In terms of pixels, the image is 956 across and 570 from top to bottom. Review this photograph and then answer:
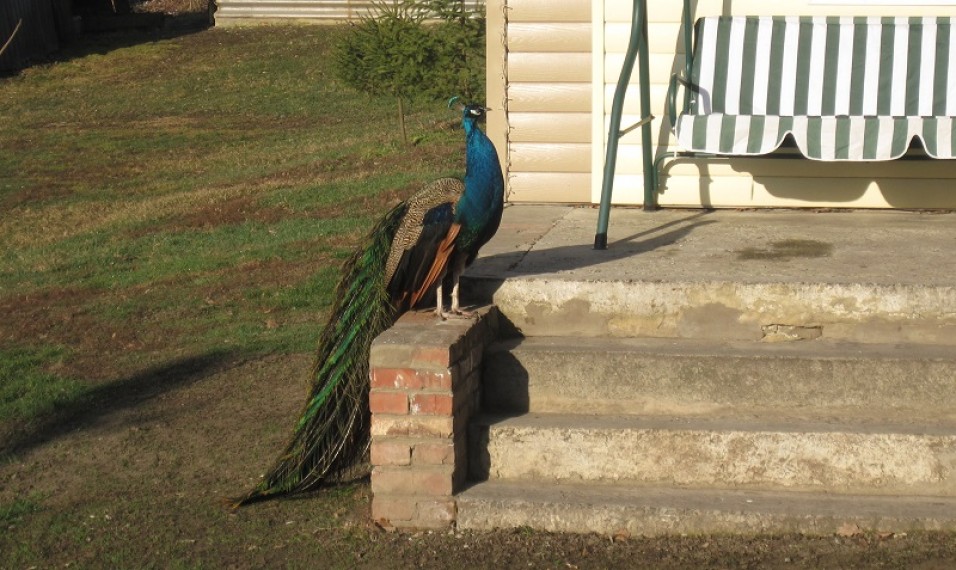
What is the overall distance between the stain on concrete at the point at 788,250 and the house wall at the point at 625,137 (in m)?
1.39

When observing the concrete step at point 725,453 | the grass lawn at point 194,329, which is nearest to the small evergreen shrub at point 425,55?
the grass lawn at point 194,329

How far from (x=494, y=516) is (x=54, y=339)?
4.39 meters

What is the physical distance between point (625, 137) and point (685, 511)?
378 cm

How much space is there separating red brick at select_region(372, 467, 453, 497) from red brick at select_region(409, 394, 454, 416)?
0.73 feet

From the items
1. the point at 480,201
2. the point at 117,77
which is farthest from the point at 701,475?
the point at 117,77

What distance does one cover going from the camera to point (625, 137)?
8.11 metres

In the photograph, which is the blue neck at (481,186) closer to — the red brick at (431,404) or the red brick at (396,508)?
the red brick at (431,404)

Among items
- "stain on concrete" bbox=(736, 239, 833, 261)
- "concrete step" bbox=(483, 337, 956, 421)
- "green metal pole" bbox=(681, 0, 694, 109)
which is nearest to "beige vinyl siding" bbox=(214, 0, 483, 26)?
"green metal pole" bbox=(681, 0, 694, 109)

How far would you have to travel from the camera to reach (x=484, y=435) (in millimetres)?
5133

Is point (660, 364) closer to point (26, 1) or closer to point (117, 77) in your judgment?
point (117, 77)

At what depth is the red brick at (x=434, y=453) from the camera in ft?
16.0

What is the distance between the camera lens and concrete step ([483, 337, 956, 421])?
5.11 meters

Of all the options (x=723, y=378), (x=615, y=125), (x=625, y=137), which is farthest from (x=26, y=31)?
(x=723, y=378)

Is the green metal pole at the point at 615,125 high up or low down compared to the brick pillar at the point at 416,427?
up
